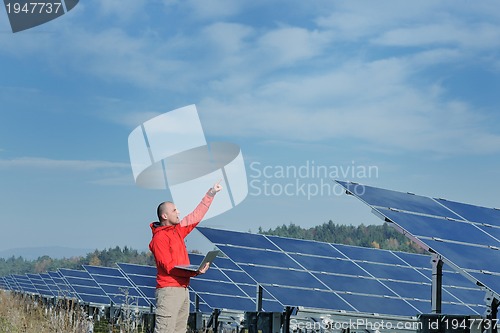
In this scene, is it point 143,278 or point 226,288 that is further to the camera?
point 143,278

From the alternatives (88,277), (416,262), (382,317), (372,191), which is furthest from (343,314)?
(88,277)

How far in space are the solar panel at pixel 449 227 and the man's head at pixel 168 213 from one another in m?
3.50

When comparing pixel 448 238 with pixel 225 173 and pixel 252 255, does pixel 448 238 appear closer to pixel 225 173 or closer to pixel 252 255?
pixel 225 173

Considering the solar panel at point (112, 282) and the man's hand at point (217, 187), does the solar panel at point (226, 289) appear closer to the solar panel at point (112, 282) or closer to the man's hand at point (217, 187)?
the solar panel at point (112, 282)

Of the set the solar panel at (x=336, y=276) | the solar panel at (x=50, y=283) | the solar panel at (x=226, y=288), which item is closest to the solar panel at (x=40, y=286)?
the solar panel at (x=50, y=283)

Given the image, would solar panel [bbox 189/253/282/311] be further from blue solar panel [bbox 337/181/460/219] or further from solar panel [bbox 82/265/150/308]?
solar panel [bbox 82/265/150/308]

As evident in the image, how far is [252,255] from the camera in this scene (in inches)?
663

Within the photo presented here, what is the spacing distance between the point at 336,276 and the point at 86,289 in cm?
2425

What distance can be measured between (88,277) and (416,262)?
82.7ft

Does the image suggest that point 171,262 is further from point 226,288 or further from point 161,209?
point 226,288


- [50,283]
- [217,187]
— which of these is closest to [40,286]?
[50,283]

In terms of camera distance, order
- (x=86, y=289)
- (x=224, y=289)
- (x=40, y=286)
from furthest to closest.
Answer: (x=40, y=286) < (x=86, y=289) < (x=224, y=289)

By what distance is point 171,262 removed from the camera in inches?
331

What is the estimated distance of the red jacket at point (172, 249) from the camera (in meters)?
8.39
